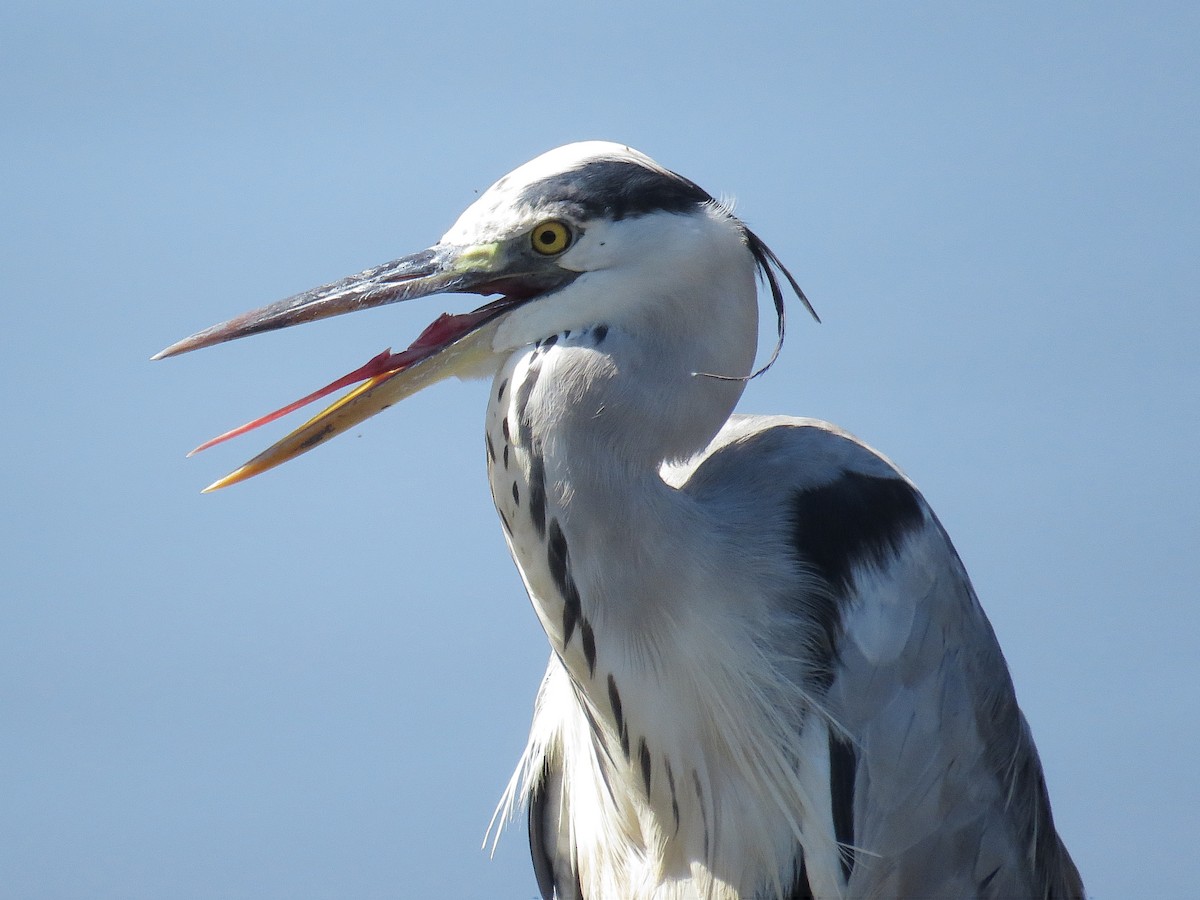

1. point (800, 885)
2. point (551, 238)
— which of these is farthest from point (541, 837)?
point (551, 238)

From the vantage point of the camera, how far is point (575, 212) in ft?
4.49

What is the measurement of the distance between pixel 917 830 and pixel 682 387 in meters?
0.64

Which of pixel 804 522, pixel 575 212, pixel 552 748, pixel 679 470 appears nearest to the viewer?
pixel 575 212

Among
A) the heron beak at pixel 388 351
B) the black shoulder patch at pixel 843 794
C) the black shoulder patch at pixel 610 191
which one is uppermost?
the black shoulder patch at pixel 610 191

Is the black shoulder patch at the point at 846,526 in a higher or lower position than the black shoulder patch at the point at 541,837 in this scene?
higher

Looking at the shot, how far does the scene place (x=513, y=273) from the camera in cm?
139

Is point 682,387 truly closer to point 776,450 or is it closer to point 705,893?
point 776,450

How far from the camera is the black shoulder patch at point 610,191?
53.9 inches

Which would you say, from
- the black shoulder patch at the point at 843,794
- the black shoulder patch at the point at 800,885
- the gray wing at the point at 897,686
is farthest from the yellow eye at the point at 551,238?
the black shoulder patch at the point at 800,885

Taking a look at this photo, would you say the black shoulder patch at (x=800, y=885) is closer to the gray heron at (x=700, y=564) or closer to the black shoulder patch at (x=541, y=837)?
the gray heron at (x=700, y=564)

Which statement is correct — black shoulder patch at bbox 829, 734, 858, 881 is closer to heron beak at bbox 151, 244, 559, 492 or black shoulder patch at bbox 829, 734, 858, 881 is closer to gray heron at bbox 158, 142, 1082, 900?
gray heron at bbox 158, 142, 1082, 900

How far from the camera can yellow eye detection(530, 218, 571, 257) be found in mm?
1383

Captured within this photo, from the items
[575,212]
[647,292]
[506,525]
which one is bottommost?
[506,525]

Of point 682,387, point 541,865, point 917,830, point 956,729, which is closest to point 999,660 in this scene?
point 956,729
